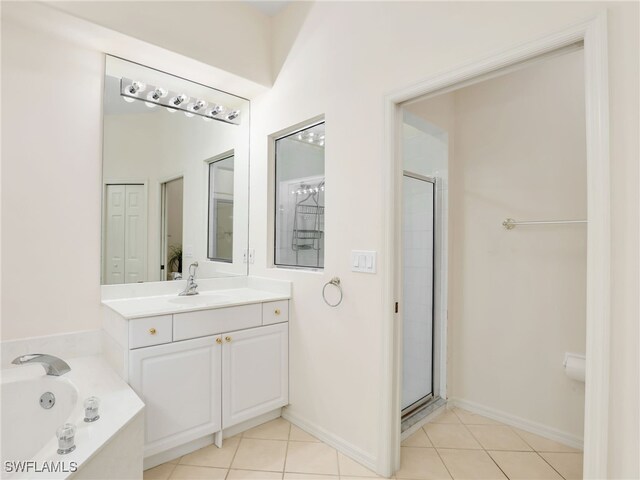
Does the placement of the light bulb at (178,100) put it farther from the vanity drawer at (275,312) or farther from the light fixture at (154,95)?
the vanity drawer at (275,312)

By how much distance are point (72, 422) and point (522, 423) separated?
2613 mm

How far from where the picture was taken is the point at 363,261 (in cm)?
195

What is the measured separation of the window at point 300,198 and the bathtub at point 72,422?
1.32 meters

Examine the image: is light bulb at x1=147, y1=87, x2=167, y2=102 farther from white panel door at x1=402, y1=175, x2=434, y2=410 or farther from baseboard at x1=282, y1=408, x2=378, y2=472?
baseboard at x1=282, y1=408, x2=378, y2=472

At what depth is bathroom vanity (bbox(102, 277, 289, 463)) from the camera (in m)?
1.83

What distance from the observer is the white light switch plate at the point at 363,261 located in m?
1.90

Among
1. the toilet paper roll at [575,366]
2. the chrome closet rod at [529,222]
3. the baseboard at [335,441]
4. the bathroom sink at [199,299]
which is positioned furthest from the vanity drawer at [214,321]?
the toilet paper roll at [575,366]

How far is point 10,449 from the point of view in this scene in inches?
62.4

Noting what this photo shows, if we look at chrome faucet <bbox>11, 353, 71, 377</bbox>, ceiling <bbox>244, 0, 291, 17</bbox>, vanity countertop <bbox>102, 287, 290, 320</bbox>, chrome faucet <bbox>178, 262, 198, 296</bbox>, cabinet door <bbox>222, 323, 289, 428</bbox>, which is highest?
ceiling <bbox>244, 0, 291, 17</bbox>

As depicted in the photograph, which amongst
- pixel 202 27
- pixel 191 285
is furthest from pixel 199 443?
pixel 202 27

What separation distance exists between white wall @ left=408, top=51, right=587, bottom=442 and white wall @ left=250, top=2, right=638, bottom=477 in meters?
0.60

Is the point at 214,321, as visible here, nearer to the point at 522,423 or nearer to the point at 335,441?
the point at 335,441

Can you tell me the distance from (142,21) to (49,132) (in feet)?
2.78

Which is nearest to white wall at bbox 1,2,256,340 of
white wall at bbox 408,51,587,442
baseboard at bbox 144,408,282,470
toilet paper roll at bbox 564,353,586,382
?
baseboard at bbox 144,408,282,470
